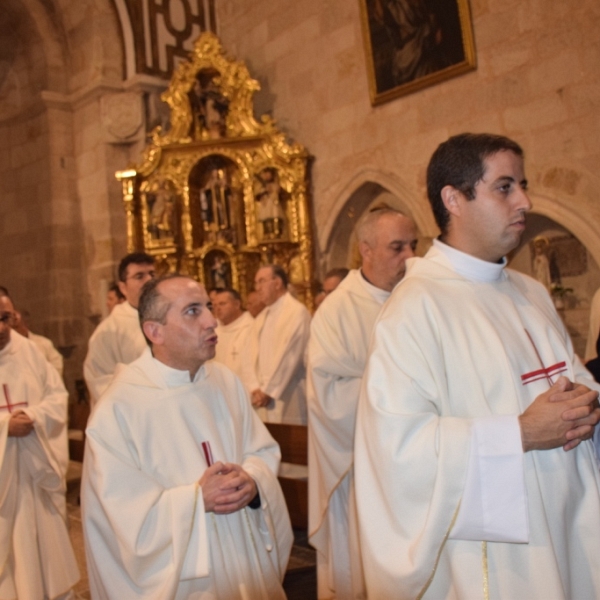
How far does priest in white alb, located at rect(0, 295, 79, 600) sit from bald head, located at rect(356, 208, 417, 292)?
6.61ft

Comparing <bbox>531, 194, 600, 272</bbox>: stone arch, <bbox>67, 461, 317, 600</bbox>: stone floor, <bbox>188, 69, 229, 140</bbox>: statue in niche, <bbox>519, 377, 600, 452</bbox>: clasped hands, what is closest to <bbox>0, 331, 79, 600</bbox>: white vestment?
<bbox>67, 461, 317, 600</bbox>: stone floor

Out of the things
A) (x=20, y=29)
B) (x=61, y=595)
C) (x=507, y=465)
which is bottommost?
(x=61, y=595)

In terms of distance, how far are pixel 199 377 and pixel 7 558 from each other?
5.97 ft

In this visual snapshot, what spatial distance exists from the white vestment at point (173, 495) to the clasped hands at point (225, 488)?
1.6 inches

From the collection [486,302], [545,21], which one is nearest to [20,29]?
[545,21]

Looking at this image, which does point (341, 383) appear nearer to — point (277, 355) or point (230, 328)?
point (277, 355)

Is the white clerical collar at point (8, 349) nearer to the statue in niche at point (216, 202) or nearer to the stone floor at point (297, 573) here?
the stone floor at point (297, 573)

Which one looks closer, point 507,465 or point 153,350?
point 507,465

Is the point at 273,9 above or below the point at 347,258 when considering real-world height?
above

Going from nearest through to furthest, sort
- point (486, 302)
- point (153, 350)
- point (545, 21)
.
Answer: point (486, 302) → point (153, 350) → point (545, 21)

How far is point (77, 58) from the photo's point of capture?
11344 millimetres

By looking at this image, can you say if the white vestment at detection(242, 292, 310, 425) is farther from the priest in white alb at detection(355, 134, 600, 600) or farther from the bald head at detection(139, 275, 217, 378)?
the priest in white alb at detection(355, 134, 600, 600)

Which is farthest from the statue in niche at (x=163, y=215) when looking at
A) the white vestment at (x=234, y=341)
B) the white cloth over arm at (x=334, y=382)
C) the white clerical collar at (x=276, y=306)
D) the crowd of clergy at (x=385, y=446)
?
the white cloth over arm at (x=334, y=382)

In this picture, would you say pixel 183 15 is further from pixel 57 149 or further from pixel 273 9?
pixel 57 149
